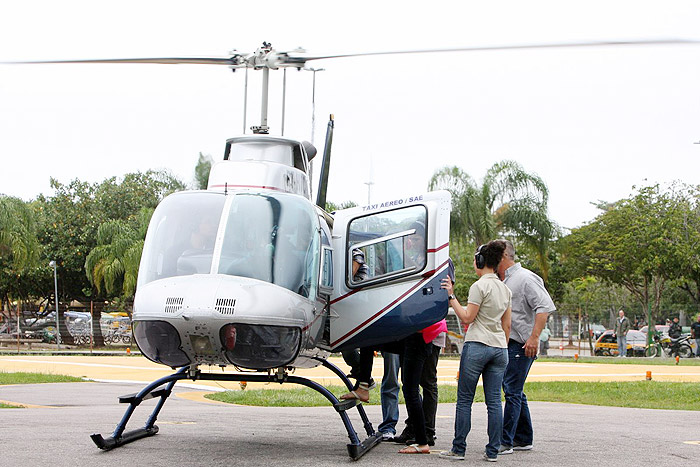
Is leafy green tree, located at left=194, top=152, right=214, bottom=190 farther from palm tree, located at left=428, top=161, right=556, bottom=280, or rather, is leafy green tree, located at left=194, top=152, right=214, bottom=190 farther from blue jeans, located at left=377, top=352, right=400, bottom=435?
blue jeans, located at left=377, top=352, right=400, bottom=435

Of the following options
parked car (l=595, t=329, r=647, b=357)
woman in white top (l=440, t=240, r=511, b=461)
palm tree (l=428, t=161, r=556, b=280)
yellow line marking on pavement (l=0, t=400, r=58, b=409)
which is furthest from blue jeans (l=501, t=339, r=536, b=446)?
parked car (l=595, t=329, r=647, b=357)

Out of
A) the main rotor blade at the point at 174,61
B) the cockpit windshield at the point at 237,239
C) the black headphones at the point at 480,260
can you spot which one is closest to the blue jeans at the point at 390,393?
the black headphones at the point at 480,260

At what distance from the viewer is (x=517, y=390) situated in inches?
333

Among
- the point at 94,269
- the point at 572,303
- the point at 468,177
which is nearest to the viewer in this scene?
→ the point at 468,177

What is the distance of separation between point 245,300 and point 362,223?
2.01 meters

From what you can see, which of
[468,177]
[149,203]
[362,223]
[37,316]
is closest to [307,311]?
[362,223]

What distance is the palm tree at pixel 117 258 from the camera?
3625 centimetres

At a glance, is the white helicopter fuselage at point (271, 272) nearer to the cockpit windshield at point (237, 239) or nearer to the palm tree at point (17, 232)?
the cockpit windshield at point (237, 239)

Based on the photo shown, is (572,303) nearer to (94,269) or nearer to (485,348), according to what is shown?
(94,269)

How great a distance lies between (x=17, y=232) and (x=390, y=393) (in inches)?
1167

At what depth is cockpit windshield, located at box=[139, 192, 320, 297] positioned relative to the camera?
285 inches

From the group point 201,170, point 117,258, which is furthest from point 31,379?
point 117,258

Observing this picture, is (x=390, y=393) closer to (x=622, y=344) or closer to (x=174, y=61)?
(x=174, y=61)

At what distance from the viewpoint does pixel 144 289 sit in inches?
287
